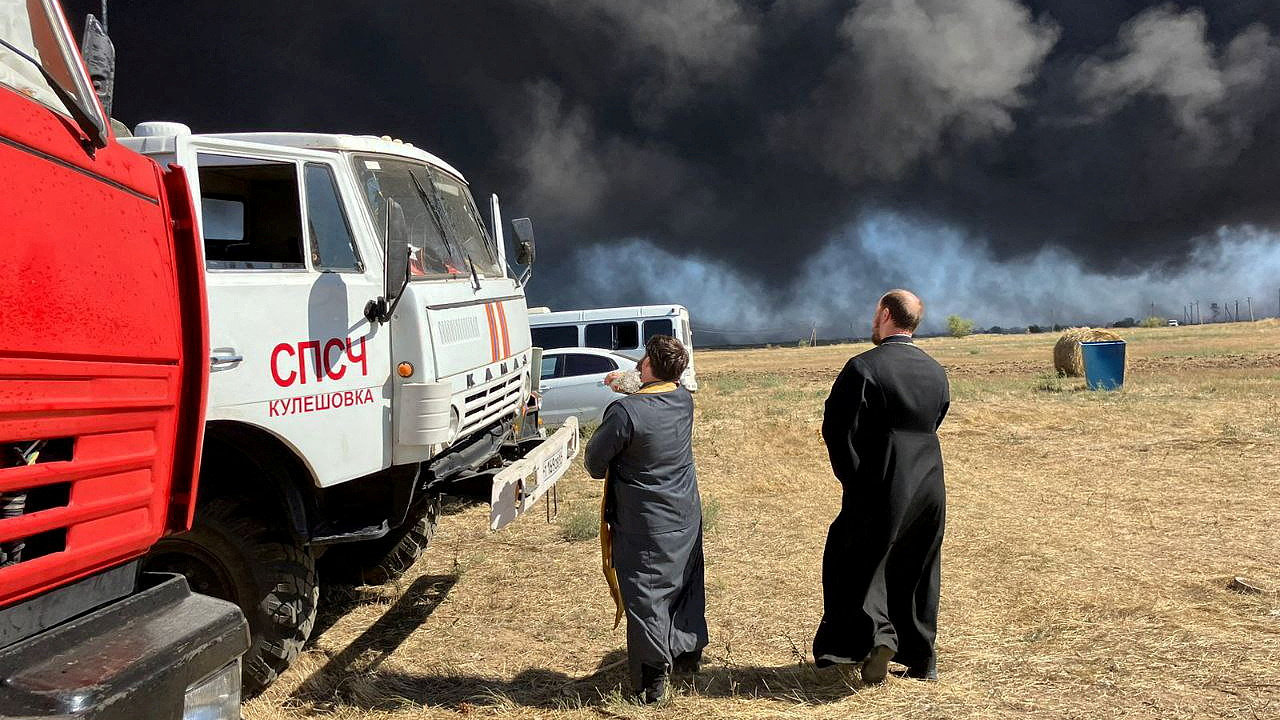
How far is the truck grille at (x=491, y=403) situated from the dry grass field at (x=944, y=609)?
1.23 m

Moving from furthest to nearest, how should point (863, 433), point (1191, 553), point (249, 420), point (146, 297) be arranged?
point (1191, 553) < point (863, 433) < point (249, 420) < point (146, 297)

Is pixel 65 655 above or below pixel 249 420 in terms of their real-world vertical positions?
below

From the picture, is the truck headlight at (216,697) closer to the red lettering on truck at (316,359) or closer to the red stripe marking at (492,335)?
the red lettering on truck at (316,359)

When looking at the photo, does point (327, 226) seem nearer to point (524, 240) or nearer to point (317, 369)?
point (317, 369)

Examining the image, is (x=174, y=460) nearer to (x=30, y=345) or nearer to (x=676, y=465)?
(x=30, y=345)

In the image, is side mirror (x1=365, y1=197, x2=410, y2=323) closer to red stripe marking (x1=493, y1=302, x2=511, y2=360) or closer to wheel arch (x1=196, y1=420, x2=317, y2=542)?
wheel arch (x1=196, y1=420, x2=317, y2=542)

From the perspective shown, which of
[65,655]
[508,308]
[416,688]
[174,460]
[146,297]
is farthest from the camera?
[508,308]

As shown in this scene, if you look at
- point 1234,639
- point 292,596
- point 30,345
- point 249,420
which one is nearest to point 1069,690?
point 1234,639

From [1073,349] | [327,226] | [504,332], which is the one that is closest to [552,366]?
[504,332]

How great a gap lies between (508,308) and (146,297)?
349 cm

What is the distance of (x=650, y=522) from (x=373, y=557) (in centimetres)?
275

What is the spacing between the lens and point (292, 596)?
3.96 m

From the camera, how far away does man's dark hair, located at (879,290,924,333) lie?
403 cm

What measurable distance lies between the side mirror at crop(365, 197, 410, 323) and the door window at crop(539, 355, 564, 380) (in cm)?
1005
